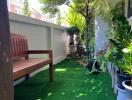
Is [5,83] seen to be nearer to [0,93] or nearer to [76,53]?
[0,93]

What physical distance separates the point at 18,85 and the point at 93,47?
3.78m

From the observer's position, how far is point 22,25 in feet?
16.5

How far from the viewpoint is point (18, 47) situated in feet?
14.0

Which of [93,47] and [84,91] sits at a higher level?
[93,47]

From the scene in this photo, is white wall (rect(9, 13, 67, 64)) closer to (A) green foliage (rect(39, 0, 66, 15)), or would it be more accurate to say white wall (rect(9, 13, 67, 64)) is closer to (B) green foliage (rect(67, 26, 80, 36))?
(B) green foliage (rect(67, 26, 80, 36))

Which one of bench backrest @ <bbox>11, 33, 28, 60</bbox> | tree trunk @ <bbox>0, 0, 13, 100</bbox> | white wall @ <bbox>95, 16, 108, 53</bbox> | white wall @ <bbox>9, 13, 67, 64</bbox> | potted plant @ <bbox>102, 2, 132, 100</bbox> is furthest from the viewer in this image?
white wall @ <bbox>95, 16, 108, 53</bbox>

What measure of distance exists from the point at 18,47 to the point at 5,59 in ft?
11.1

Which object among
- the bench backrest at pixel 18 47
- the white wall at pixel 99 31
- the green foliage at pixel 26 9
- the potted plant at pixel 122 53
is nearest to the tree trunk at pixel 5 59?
the potted plant at pixel 122 53

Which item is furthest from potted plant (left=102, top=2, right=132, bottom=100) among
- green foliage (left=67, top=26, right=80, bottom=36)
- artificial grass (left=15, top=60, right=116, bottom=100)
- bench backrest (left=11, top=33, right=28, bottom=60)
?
green foliage (left=67, top=26, right=80, bottom=36)

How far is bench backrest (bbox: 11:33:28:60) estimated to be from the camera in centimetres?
399

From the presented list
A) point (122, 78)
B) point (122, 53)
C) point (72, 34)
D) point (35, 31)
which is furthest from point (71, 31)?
point (122, 78)

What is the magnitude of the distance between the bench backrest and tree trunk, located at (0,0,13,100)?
9.57 ft

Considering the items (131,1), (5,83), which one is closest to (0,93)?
(5,83)

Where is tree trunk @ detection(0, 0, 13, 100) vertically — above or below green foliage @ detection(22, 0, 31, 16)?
below
